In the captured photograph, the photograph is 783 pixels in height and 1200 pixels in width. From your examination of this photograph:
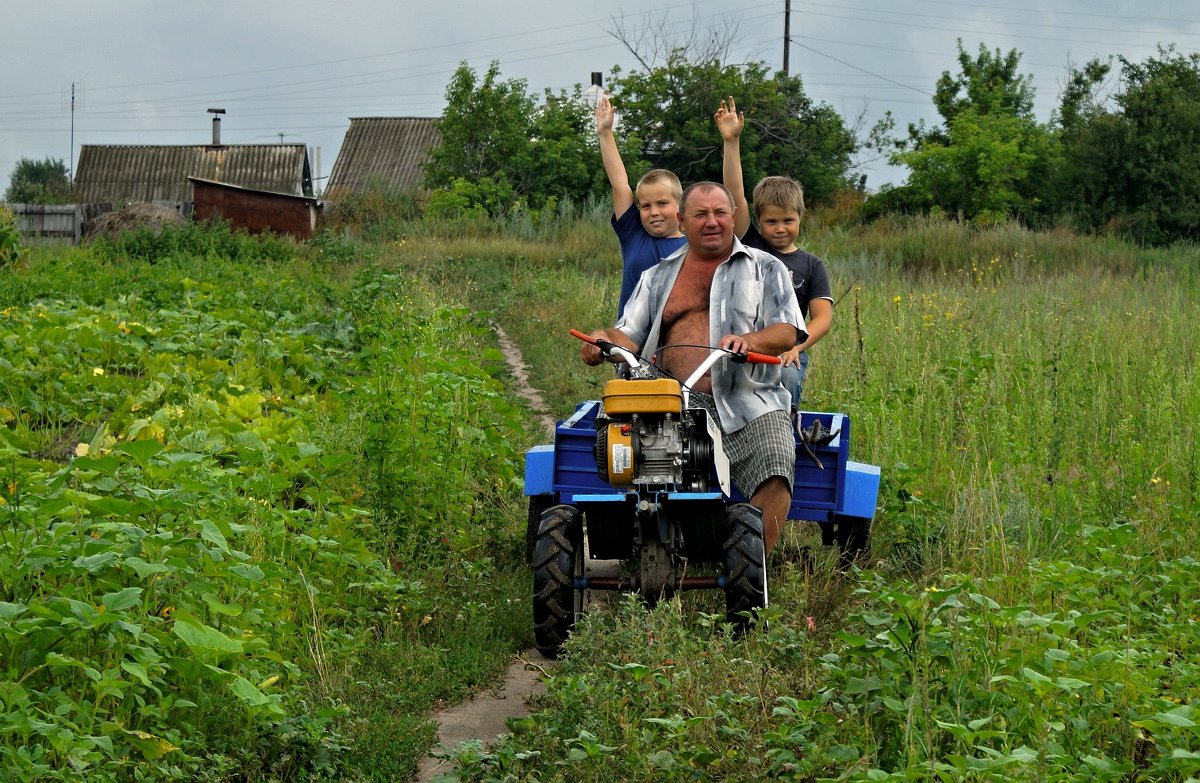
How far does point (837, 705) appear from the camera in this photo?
13.7ft

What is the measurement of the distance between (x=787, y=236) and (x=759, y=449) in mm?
1536

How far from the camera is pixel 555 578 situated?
18.5 feet

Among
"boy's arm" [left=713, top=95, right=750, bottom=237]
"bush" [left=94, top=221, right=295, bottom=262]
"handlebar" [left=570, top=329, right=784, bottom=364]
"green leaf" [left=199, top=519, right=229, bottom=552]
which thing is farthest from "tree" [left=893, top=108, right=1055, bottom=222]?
"green leaf" [left=199, top=519, right=229, bottom=552]

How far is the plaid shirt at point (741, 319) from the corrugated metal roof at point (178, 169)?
4941 centimetres

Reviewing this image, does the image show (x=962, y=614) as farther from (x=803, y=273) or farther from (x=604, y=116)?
(x=604, y=116)

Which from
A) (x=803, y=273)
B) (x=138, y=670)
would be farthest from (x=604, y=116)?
(x=138, y=670)

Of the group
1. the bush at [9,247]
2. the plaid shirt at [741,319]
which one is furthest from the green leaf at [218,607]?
the bush at [9,247]

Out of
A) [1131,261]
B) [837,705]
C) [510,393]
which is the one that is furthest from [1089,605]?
[1131,261]

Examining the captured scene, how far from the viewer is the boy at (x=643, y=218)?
734 centimetres

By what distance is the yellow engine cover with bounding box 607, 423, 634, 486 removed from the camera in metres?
5.50

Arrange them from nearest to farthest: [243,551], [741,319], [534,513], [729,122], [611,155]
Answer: [243,551] < [741,319] < [729,122] < [534,513] < [611,155]

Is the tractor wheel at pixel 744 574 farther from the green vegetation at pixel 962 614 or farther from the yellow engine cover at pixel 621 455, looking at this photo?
the yellow engine cover at pixel 621 455

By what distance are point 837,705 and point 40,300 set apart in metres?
12.2

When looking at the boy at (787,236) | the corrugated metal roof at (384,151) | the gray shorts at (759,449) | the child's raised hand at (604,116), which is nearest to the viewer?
the gray shorts at (759,449)
